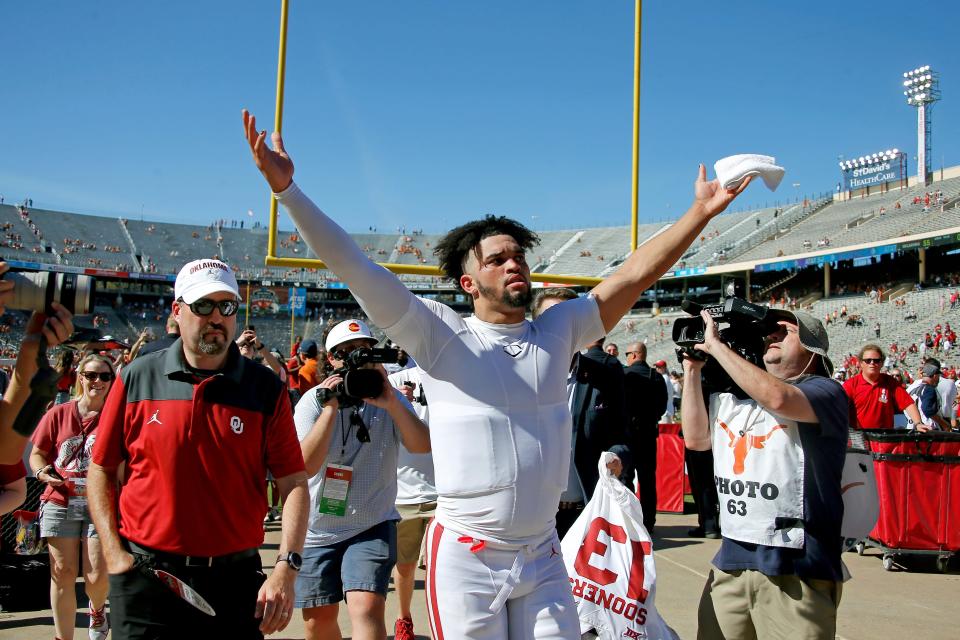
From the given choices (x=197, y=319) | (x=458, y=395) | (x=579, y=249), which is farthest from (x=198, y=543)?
(x=579, y=249)

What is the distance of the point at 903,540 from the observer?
20.7 feet

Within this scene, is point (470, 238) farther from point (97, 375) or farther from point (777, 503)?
point (97, 375)

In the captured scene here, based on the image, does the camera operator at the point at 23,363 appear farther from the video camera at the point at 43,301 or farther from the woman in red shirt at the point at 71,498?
the woman in red shirt at the point at 71,498

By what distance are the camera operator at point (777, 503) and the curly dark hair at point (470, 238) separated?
2.86 ft

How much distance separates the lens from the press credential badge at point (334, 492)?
12.1ft

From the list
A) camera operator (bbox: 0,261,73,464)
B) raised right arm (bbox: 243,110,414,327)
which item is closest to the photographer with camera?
→ raised right arm (bbox: 243,110,414,327)

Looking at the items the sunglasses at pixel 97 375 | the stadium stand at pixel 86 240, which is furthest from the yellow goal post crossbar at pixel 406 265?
the stadium stand at pixel 86 240

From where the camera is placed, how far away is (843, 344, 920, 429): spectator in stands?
7.38m

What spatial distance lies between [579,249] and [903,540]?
164 ft

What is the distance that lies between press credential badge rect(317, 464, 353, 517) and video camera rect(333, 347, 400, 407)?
0.61 m

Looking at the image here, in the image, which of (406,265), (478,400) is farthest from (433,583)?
(406,265)

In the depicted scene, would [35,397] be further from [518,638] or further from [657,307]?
[657,307]

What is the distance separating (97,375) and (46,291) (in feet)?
9.78

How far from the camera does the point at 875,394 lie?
7.57 meters
